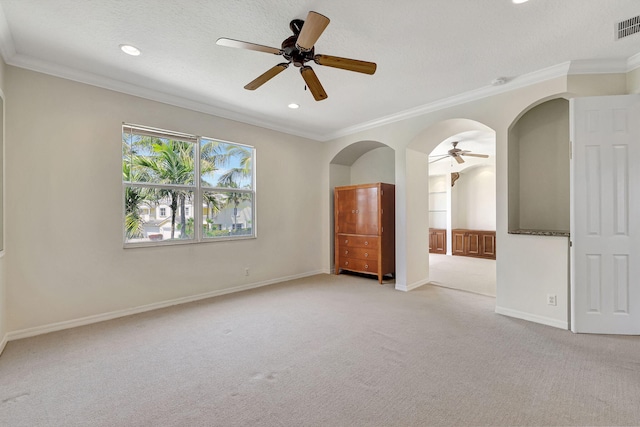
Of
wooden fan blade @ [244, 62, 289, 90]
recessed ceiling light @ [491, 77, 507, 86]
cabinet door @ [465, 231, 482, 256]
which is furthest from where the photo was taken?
cabinet door @ [465, 231, 482, 256]

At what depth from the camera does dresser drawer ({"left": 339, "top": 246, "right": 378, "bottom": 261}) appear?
493cm

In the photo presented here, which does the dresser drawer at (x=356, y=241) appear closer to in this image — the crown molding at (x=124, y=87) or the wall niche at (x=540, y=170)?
the wall niche at (x=540, y=170)

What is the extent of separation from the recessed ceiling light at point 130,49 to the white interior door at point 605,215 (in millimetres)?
4319

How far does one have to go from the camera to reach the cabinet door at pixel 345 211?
5239mm

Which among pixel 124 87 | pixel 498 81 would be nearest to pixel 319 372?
pixel 498 81

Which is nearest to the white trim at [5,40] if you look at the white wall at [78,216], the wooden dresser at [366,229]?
the white wall at [78,216]

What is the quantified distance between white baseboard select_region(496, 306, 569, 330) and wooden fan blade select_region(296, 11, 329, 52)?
11.6ft

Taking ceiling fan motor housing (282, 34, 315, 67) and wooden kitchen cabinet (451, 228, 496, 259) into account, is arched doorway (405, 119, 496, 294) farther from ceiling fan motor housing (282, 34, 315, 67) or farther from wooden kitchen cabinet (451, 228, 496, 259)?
wooden kitchen cabinet (451, 228, 496, 259)

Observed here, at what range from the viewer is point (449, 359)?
91.0 inches

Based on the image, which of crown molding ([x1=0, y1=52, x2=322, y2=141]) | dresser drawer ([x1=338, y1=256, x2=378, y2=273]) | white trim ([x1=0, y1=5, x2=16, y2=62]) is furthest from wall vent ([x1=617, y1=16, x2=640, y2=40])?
white trim ([x1=0, y1=5, x2=16, y2=62])

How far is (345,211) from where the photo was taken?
212 inches

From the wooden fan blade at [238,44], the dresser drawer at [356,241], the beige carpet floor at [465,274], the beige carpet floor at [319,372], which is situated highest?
the wooden fan blade at [238,44]

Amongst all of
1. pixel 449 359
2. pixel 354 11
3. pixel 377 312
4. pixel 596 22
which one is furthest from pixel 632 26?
pixel 377 312

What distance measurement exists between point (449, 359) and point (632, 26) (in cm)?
311
